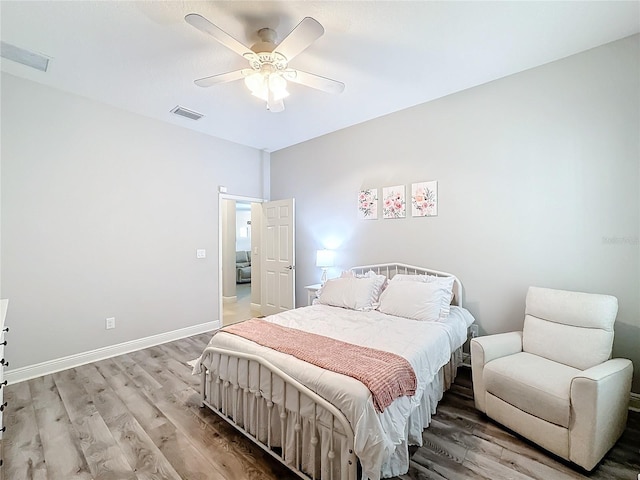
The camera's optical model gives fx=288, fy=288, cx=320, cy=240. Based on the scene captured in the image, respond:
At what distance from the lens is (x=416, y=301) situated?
2.79m

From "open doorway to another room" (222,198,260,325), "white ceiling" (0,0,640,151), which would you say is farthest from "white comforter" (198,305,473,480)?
"open doorway to another room" (222,198,260,325)

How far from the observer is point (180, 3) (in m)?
1.98

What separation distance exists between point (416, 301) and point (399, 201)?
1424mm

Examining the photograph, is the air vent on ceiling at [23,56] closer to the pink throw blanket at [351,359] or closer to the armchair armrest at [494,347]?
the pink throw blanket at [351,359]

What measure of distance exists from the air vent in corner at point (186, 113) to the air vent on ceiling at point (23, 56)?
1192mm

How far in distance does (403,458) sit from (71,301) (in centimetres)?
366

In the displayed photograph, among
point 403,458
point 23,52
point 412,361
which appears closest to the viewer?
point 403,458

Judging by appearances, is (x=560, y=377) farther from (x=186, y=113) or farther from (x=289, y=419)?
(x=186, y=113)

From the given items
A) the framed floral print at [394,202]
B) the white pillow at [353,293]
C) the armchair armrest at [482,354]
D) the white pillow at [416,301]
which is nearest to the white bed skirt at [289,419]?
the armchair armrest at [482,354]

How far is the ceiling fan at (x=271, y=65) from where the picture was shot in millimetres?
1881

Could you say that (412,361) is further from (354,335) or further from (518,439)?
(518,439)

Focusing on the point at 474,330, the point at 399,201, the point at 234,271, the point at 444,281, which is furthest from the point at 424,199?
the point at 234,271

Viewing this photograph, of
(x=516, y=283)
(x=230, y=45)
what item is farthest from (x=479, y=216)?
(x=230, y=45)

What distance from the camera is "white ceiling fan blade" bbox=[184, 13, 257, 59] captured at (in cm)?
165
